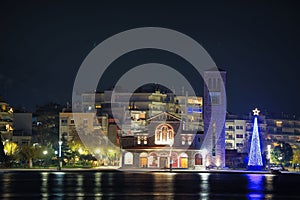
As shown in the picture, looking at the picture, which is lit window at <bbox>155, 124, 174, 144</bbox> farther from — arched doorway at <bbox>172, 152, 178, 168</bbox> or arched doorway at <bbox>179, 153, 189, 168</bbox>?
arched doorway at <bbox>179, 153, 189, 168</bbox>

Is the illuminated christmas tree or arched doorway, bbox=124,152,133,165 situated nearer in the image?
the illuminated christmas tree

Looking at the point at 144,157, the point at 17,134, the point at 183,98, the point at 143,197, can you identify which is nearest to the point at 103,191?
the point at 143,197

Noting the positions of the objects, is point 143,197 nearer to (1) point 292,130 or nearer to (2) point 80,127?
(2) point 80,127

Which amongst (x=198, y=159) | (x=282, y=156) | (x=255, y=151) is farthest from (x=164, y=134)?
(x=282, y=156)

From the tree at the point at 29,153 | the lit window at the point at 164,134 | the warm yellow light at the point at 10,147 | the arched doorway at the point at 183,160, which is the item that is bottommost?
the arched doorway at the point at 183,160

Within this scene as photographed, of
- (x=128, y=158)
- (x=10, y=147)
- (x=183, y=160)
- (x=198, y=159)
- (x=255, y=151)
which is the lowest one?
(x=183, y=160)

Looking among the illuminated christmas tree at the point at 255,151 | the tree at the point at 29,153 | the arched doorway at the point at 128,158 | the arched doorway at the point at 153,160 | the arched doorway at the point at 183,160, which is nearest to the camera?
the illuminated christmas tree at the point at 255,151

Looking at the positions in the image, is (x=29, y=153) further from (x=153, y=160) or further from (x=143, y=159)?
(x=153, y=160)

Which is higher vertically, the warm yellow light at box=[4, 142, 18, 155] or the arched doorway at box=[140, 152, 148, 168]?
the warm yellow light at box=[4, 142, 18, 155]

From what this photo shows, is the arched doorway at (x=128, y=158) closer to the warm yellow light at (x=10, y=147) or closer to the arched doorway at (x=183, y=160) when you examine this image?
A: the arched doorway at (x=183, y=160)

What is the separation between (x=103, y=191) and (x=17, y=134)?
258ft

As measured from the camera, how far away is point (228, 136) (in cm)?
15550

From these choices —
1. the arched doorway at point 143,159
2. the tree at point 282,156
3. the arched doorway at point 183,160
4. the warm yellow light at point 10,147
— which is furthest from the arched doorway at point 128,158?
the tree at point 282,156

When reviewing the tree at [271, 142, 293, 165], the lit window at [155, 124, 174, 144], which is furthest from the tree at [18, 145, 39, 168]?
the tree at [271, 142, 293, 165]
